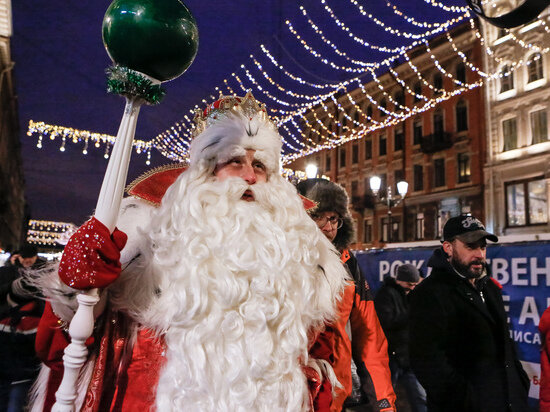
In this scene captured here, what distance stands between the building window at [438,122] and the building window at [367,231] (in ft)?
27.2

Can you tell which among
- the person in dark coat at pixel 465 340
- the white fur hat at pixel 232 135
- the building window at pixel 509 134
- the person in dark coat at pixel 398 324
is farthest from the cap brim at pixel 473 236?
the building window at pixel 509 134

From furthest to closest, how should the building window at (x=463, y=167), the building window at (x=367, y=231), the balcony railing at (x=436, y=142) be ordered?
the building window at (x=367, y=231) → the balcony railing at (x=436, y=142) → the building window at (x=463, y=167)

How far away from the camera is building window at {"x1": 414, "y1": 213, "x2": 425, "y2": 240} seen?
89.6 ft

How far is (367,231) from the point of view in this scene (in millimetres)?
32312

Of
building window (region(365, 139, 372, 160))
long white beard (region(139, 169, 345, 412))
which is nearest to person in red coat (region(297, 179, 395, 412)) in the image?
long white beard (region(139, 169, 345, 412))

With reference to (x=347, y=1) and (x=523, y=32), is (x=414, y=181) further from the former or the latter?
(x=347, y=1)

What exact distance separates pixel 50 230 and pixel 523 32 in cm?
4699

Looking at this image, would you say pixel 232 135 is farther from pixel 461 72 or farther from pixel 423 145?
pixel 423 145

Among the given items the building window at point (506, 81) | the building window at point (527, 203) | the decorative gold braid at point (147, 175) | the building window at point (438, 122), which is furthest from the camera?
the building window at point (438, 122)

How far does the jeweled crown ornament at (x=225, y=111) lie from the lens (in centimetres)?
215

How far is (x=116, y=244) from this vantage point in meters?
1.53

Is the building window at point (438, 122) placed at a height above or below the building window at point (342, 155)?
above

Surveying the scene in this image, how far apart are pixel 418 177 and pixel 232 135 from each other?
28548mm

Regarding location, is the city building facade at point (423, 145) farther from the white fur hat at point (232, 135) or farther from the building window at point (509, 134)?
the white fur hat at point (232, 135)
